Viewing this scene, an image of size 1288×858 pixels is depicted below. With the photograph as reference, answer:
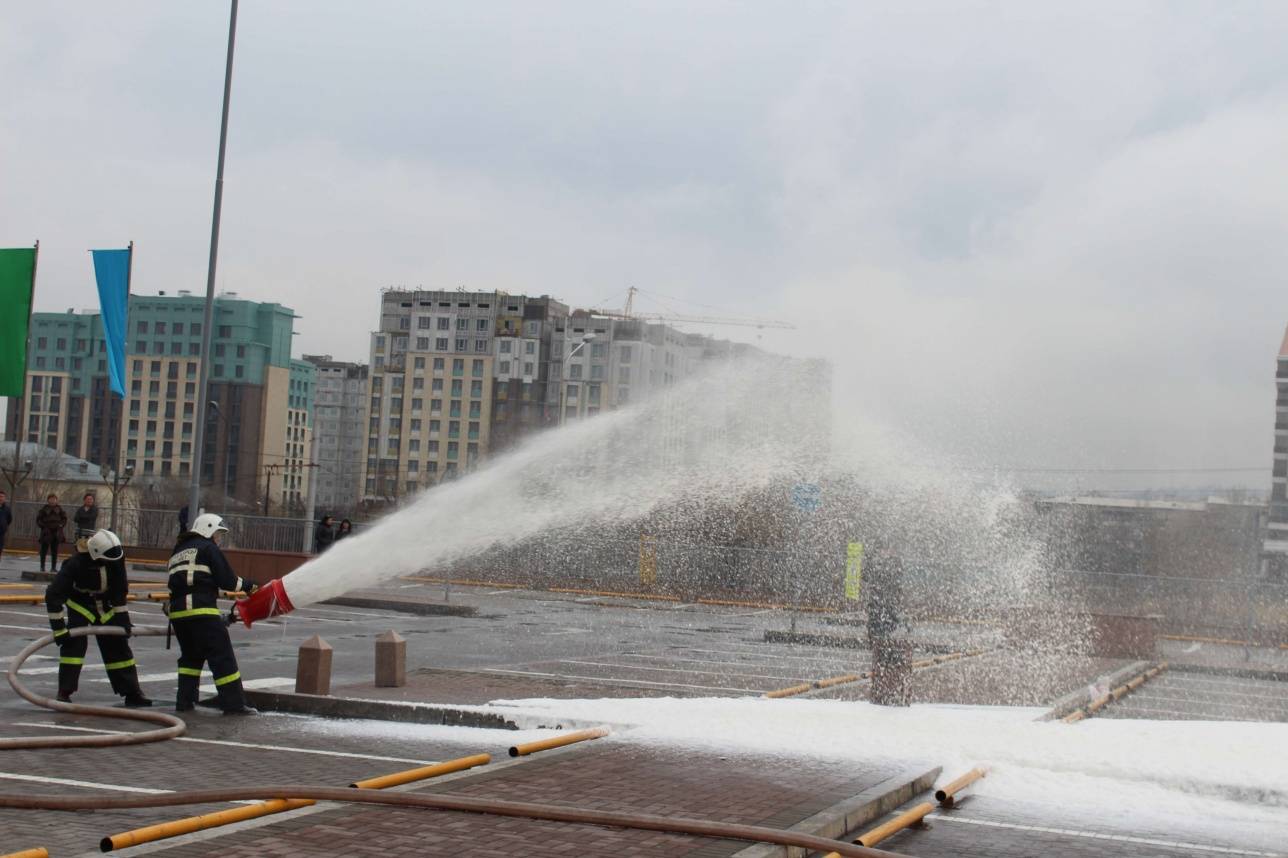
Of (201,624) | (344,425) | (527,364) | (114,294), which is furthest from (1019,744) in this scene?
(344,425)

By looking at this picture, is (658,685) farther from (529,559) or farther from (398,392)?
(398,392)

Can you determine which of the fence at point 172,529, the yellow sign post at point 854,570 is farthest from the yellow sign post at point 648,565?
the fence at point 172,529

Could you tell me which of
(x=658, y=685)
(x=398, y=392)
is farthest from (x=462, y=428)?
(x=658, y=685)

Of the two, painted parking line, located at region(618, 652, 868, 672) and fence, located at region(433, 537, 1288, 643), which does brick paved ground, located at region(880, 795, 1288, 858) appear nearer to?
painted parking line, located at region(618, 652, 868, 672)

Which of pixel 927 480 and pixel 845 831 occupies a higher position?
pixel 927 480

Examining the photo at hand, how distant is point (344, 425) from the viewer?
6412 inches

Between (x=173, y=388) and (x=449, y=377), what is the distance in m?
43.0

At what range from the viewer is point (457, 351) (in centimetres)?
13888

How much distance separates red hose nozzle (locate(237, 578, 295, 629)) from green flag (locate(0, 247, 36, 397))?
657 inches

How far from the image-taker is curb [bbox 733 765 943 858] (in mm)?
6719

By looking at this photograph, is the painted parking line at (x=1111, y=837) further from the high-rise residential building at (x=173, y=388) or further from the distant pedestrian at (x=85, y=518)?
the high-rise residential building at (x=173, y=388)

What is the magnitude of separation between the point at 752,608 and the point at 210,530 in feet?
83.3

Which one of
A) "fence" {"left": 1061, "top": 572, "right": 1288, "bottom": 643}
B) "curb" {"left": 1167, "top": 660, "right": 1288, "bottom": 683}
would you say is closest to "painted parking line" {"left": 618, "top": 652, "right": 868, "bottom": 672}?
"curb" {"left": 1167, "top": 660, "right": 1288, "bottom": 683}

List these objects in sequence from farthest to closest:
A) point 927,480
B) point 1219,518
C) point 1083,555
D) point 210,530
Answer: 1. point 1219,518
2. point 1083,555
3. point 927,480
4. point 210,530
